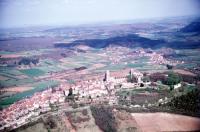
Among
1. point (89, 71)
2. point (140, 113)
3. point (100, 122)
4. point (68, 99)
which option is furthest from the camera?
point (89, 71)

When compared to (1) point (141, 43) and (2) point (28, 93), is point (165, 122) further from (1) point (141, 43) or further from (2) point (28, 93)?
(1) point (141, 43)

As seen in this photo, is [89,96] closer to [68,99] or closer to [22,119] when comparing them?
[68,99]

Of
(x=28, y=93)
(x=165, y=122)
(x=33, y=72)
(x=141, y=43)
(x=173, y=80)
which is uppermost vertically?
(x=141, y=43)

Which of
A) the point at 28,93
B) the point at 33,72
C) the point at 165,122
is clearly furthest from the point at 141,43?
the point at 165,122

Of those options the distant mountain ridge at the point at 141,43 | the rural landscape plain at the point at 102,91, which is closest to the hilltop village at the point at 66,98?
the rural landscape plain at the point at 102,91

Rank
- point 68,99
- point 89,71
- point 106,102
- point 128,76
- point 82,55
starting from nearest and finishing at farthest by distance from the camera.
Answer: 1. point 106,102
2. point 68,99
3. point 128,76
4. point 89,71
5. point 82,55

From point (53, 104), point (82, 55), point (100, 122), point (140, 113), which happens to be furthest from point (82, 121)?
point (82, 55)
